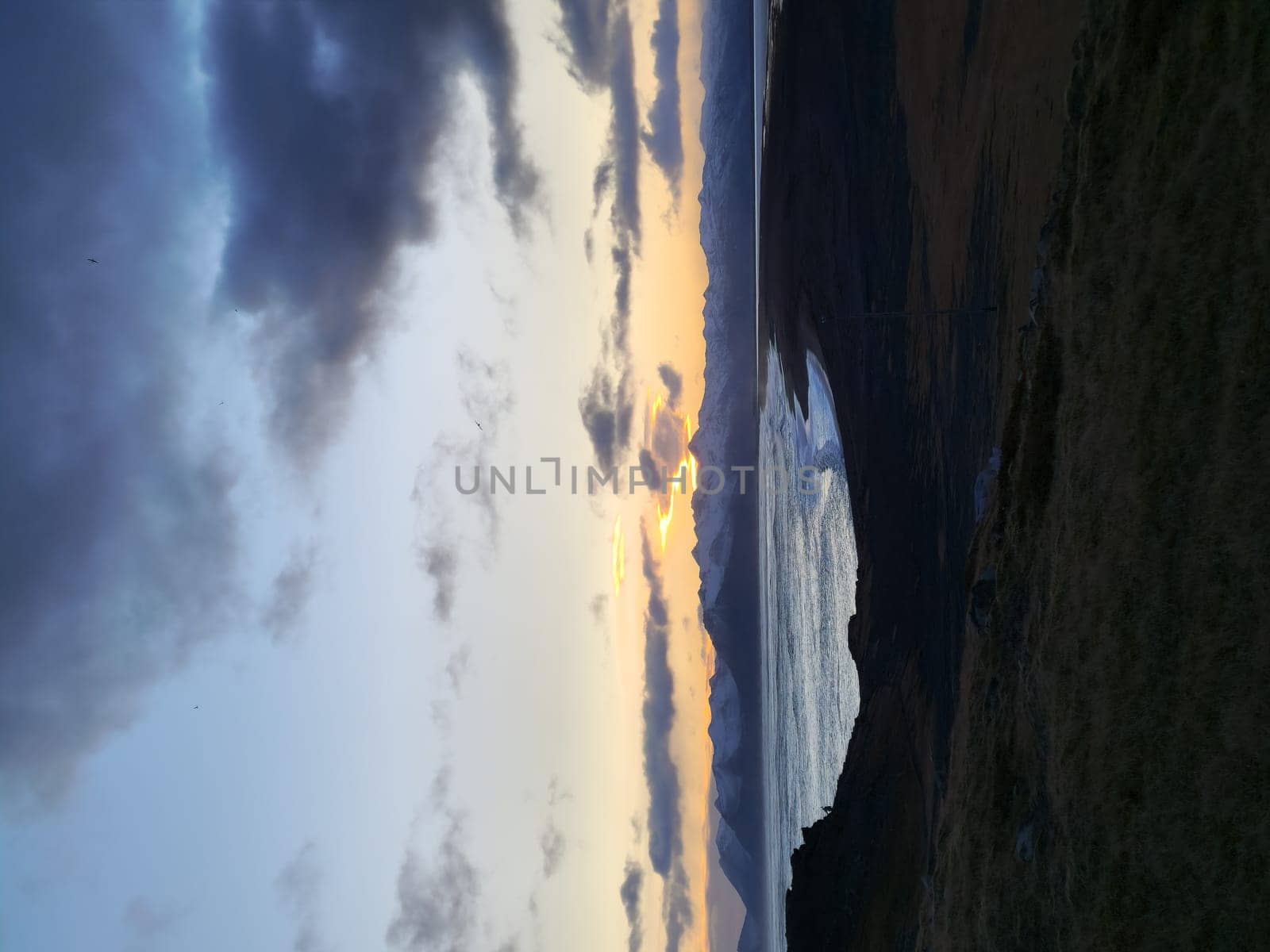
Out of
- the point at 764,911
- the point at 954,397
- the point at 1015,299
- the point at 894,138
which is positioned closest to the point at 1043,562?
the point at 1015,299

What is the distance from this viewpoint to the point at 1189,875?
747 cm

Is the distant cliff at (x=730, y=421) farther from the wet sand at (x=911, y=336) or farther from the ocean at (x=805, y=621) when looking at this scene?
the wet sand at (x=911, y=336)

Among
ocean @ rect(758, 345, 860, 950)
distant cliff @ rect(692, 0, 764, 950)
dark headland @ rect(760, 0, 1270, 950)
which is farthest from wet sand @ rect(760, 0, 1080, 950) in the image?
distant cliff @ rect(692, 0, 764, 950)

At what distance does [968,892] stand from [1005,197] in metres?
13.7

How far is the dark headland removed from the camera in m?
7.41

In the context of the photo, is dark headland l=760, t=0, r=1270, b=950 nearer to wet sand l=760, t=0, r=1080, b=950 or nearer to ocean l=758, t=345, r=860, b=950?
wet sand l=760, t=0, r=1080, b=950

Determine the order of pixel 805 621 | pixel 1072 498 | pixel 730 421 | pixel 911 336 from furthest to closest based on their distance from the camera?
pixel 730 421
pixel 805 621
pixel 911 336
pixel 1072 498

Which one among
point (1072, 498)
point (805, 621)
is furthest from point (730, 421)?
point (1072, 498)

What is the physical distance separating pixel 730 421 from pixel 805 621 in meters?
39.8

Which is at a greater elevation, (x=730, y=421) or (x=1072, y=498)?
(x=730, y=421)

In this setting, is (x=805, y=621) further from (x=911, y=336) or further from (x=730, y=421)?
(x=730, y=421)

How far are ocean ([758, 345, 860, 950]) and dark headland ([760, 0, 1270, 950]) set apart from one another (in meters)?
5.50

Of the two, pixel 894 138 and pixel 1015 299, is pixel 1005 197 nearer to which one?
pixel 1015 299

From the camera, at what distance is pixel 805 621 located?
1326 inches
